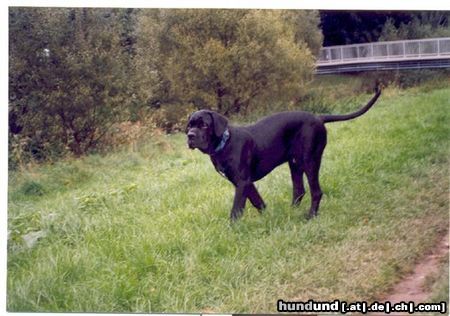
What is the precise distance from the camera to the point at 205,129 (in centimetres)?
346

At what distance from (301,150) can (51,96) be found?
1.83 meters

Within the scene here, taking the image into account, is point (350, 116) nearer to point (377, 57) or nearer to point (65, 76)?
point (377, 57)

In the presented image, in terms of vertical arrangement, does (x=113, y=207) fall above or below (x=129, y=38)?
below

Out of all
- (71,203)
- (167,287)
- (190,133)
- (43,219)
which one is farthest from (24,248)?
(190,133)

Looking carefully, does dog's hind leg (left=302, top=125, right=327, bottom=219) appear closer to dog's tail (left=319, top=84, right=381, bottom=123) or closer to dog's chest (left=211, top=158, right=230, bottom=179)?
dog's tail (left=319, top=84, right=381, bottom=123)

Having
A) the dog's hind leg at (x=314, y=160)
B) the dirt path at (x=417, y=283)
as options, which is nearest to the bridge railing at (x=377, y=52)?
the dog's hind leg at (x=314, y=160)

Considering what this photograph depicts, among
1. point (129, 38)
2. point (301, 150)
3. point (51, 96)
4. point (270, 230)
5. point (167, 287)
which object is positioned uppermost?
point (129, 38)

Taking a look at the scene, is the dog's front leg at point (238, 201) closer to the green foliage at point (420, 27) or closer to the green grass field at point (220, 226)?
the green grass field at point (220, 226)

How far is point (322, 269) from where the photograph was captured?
3254 millimetres

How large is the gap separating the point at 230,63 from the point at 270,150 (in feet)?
2.37

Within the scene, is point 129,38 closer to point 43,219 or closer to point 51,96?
point 51,96

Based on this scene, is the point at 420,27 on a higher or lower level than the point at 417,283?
higher

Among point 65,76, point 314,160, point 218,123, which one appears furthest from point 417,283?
point 65,76

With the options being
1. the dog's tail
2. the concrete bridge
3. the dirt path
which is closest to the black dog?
the dog's tail
